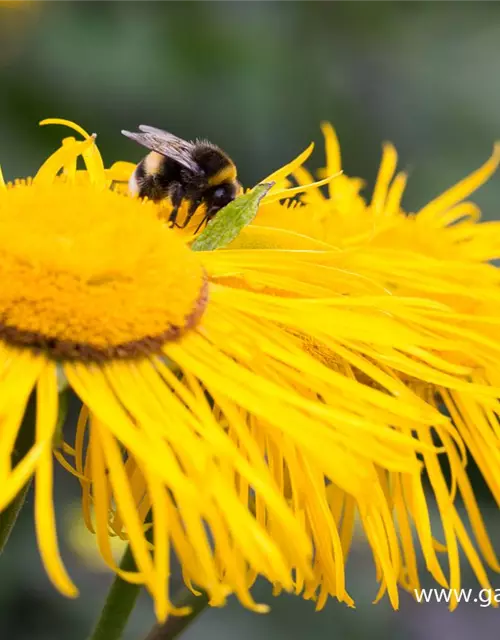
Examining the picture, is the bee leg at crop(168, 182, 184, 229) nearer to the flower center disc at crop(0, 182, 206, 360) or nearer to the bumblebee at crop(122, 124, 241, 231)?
the bumblebee at crop(122, 124, 241, 231)

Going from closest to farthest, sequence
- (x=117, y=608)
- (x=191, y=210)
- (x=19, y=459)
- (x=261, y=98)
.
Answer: (x=19, y=459)
(x=117, y=608)
(x=191, y=210)
(x=261, y=98)

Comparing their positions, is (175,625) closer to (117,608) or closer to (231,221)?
(117,608)

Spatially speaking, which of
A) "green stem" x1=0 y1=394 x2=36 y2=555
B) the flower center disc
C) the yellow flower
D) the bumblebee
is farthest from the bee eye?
"green stem" x1=0 y1=394 x2=36 y2=555

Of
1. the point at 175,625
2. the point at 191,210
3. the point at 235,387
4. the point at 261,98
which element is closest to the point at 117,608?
the point at 175,625

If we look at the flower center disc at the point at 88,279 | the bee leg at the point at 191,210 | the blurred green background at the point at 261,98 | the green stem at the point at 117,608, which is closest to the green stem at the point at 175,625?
the green stem at the point at 117,608

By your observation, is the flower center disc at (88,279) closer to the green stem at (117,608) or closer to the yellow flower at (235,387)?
the yellow flower at (235,387)
